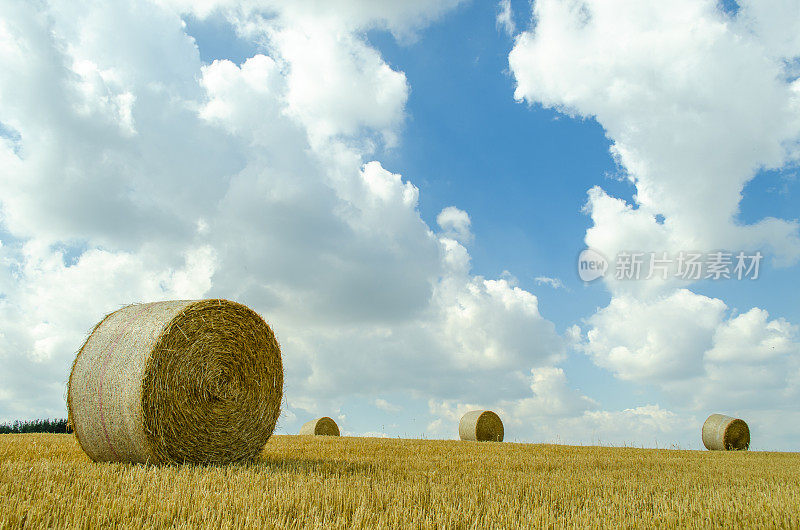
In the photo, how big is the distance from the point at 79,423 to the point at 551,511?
6.23 meters

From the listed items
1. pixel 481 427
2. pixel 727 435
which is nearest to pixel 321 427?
pixel 481 427

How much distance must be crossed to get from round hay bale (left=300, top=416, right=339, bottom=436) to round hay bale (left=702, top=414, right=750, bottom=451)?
1391 cm

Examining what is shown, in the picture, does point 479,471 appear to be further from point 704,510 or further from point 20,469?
point 20,469

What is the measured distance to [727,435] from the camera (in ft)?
66.2

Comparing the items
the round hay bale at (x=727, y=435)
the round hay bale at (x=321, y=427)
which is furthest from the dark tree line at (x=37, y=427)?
the round hay bale at (x=727, y=435)

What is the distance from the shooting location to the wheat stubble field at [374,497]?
4176mm

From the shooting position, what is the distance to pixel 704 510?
212 inches

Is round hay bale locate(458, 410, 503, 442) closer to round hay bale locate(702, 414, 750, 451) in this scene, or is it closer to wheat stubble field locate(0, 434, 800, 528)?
round hay bale locate(702, 414, 750, 451)

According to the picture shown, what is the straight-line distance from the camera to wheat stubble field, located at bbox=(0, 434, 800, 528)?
13.7ft

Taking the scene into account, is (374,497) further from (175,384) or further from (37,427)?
(37,427)

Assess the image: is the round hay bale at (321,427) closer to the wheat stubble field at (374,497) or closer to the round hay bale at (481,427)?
the round hay bale at (481,427)

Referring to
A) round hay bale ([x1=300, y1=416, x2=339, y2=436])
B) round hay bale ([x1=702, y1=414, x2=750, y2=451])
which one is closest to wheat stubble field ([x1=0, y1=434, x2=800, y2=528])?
round hay bale ([x1=300, y1=416, x2=339, y2=436])

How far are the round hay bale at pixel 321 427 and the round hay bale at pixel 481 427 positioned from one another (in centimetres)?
461

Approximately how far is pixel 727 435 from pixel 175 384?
20.1 meters
